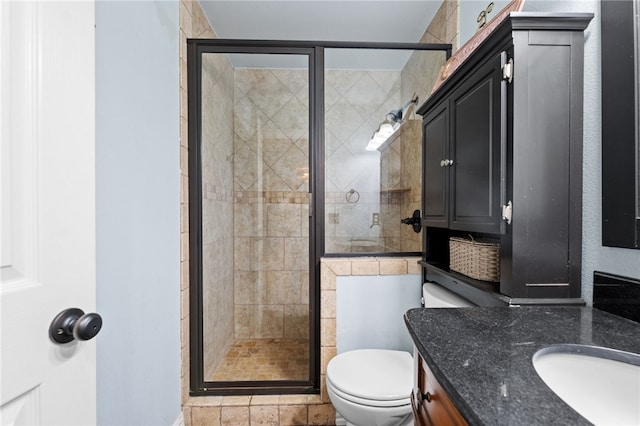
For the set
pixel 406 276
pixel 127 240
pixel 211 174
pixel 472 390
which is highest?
pixel 211 174

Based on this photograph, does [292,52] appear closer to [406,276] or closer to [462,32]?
[462,32]

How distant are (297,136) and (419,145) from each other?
824mm

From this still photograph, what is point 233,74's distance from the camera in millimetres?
2102

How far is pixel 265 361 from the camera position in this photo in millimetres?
1994

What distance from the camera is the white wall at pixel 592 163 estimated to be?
82 cm

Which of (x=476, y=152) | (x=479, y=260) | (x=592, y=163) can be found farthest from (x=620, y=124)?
(x=479, y=260)

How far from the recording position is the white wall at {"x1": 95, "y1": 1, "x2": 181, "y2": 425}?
947mm

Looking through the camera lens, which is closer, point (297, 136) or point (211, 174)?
point (211, 174)

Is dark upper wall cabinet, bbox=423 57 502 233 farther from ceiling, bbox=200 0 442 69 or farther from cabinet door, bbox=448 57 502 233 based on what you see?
ceiling, bbox=200 0 442 69

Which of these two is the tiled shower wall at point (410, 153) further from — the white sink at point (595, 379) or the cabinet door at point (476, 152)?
the white sink at point (595, 379)

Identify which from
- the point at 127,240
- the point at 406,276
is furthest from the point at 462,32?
the point at 127,240

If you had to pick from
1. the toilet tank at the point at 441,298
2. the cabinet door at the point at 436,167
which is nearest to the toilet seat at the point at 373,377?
the toilet tank at the point at 441,298

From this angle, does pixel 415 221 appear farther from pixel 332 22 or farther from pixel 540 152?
pixel 332 22

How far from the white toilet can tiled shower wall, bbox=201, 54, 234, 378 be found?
93 cm
